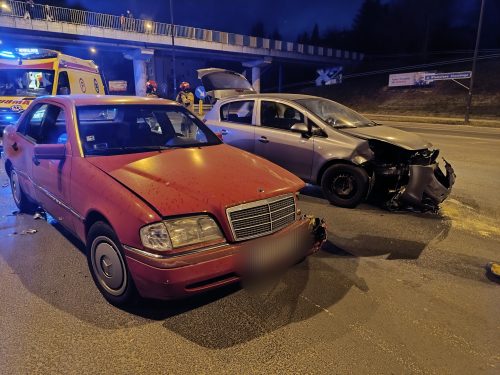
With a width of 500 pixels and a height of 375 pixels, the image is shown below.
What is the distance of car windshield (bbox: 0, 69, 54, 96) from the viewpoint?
39.2 ft

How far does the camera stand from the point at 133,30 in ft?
128

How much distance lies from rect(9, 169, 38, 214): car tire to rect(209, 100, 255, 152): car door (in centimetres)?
337

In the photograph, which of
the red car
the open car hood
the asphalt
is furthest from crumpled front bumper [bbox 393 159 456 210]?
the open car hood

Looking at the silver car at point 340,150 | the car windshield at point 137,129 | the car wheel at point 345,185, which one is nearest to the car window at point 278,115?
the silver car at point 340,150

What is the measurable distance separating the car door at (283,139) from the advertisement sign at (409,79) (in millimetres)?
34146

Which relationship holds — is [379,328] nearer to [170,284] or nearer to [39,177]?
[170,284]

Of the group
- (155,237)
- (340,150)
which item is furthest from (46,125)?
(340,150)

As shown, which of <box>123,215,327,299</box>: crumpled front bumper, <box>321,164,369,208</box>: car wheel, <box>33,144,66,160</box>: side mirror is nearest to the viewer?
<box>123,215,327,299</box>: crumpled front bumper

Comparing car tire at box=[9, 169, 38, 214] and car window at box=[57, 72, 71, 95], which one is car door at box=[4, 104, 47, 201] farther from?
car window at box=[57, 72, 71, 95]

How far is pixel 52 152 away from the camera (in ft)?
12.0

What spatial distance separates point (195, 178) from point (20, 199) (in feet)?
11.1

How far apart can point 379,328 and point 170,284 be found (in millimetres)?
1579

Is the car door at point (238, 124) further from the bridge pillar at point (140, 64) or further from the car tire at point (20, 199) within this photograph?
the bridge pillar at point (140, 64)

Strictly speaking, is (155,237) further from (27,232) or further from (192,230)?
(27,232)
